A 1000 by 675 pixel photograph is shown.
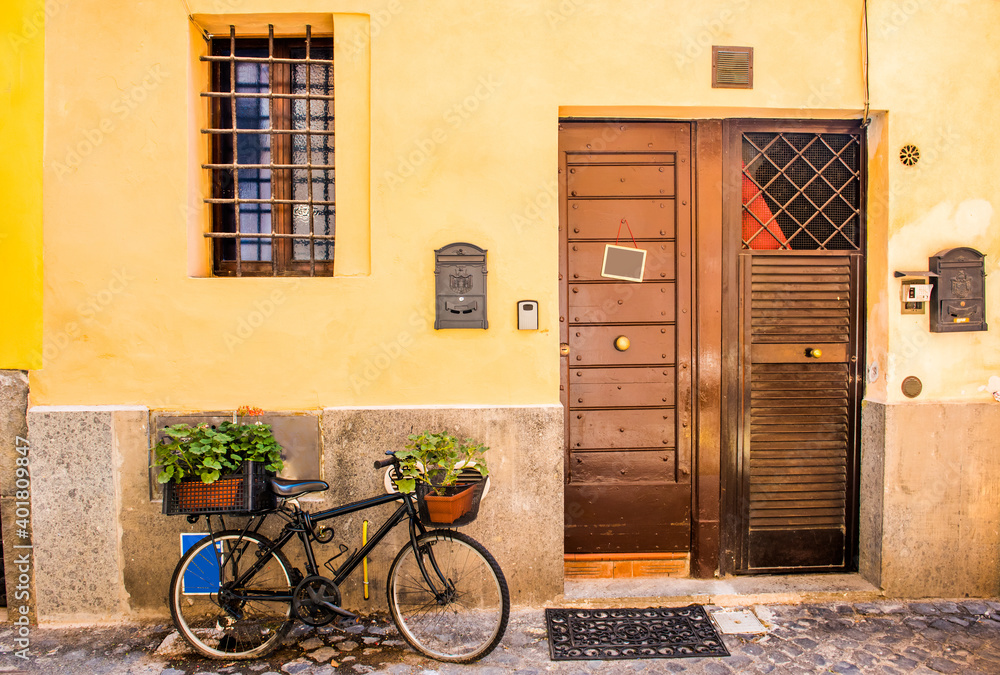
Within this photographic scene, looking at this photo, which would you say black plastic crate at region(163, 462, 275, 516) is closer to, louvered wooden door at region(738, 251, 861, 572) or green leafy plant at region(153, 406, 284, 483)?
green leafy plant at region(153, 406, 284, 483)

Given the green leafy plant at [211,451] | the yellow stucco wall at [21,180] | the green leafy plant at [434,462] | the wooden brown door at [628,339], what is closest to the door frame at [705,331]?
the wooden brown door at [628,339]

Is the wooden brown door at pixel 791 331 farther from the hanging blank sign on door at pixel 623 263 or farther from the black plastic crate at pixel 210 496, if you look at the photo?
the black plastic crate at pixel 210 496

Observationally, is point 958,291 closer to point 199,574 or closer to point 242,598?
point 242,598

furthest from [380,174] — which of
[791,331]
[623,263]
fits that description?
[791,331]

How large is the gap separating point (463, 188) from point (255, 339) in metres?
1.71

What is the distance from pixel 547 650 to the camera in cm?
359

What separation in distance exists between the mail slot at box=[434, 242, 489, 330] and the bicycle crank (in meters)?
1.74

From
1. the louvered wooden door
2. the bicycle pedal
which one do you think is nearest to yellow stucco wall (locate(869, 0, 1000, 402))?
the louvered wooden door

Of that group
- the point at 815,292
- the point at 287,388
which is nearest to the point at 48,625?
the point at 287,388

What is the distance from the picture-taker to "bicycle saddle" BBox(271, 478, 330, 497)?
348cm

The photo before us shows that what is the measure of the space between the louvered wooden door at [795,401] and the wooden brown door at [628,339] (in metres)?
0.48

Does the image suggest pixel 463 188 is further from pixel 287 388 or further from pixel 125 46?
pixel 125 46

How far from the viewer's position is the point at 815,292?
4.39m

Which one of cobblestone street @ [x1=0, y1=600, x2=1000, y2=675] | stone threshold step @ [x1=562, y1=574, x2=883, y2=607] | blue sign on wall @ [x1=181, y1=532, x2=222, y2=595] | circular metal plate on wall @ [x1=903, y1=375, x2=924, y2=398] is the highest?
circular metal plate on wall @ [x1=903, y1=375, x2=924, y2=398]
